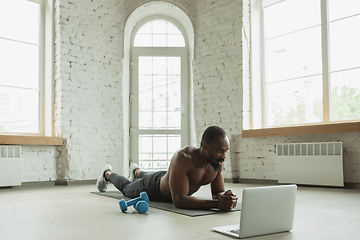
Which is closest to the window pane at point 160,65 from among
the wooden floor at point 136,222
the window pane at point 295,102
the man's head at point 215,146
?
the window pane at point 295,102

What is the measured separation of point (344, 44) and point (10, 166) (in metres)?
5.03

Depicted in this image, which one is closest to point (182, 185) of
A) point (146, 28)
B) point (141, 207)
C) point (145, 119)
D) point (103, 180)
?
point (141, 207)

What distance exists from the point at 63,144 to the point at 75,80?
1.07 meters

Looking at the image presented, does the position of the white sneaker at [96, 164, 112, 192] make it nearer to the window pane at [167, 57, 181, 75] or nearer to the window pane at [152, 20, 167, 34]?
the window pane at [167, 57, 181, 75]

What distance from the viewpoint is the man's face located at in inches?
96.0

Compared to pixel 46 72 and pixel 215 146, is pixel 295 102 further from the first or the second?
pixel 46 72

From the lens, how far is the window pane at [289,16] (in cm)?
528

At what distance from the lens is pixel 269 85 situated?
5812 mm

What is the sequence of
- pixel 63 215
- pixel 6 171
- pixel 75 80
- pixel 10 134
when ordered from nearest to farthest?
1. pixel 63 215
2. pixel 6 171
3. pixel 10 134
4. pixel 75 80

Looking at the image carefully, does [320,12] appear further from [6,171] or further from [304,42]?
[6,171]

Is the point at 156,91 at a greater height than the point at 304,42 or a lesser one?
lesser

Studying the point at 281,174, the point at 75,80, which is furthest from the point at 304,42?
the point at 75,80

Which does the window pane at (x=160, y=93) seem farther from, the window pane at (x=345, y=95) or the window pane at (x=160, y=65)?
the window pane at (x=345, y=95)

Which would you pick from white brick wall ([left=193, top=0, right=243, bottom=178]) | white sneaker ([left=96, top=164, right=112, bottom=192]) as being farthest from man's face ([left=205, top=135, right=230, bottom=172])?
white brick wall ([left=193, top=0, right=243, bottom=178])
